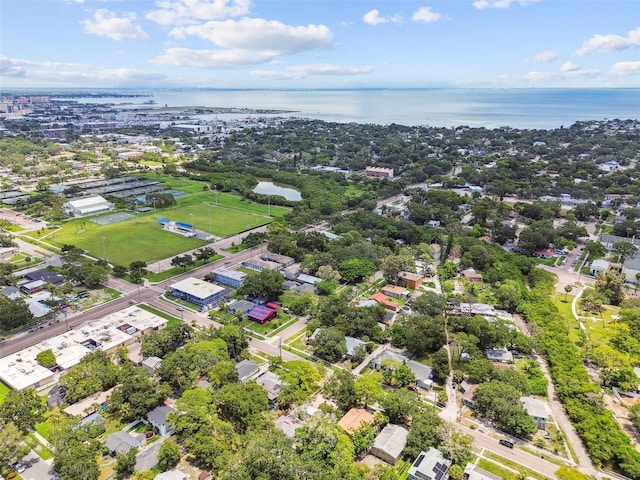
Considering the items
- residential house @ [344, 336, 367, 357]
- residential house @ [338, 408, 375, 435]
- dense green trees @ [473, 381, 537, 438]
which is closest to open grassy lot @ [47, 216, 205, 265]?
residential house @ [344, 336, 367, 357]

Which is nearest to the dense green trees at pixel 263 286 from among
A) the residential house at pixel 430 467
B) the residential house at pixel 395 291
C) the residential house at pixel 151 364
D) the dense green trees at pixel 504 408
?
the residential house at pixel 395 291

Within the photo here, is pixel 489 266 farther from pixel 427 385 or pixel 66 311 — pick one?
pixel 66 311

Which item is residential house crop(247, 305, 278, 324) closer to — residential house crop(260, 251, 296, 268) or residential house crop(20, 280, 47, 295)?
residential house crop(260, 251, 296, 268)

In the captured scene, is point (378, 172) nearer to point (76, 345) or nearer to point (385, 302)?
point (385, 302)

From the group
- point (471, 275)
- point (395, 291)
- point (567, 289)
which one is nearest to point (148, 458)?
point (395, 291)

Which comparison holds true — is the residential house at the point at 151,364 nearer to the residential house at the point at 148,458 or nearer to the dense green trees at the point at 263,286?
the residential house at the point at 148,458

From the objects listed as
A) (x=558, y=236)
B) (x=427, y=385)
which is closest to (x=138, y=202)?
(x=427, y=385)
